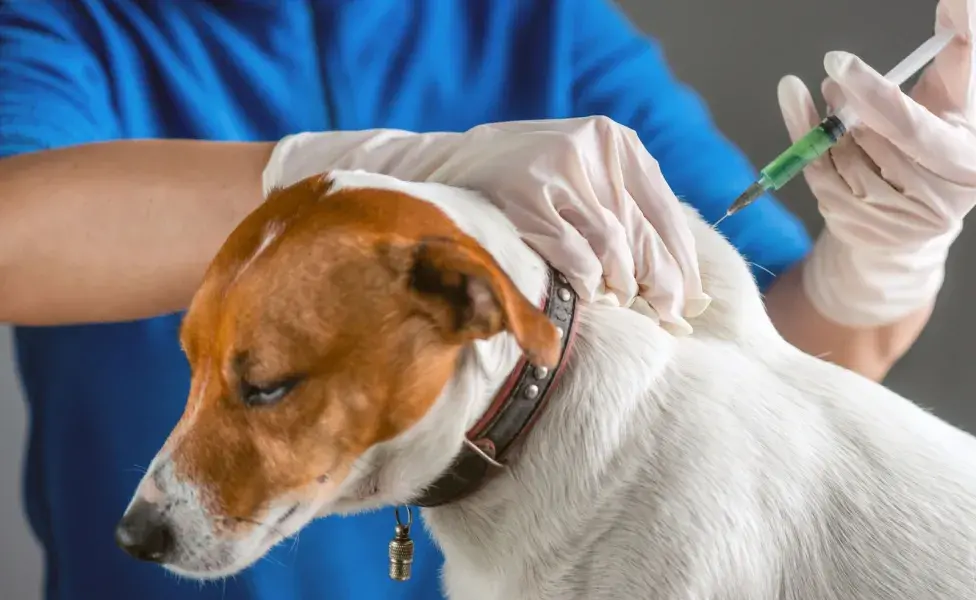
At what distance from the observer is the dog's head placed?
46 centimetres

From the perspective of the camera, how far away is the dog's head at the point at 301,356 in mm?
463

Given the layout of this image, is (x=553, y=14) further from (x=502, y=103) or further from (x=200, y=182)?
(x=200, y=182)

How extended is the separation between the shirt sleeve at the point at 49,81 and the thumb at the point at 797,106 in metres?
0.66

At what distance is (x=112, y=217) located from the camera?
2.06ft

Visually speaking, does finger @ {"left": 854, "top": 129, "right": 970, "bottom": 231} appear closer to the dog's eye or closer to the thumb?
the thumb

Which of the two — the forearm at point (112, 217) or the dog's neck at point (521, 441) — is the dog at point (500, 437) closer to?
the dog's neck at point (521, 441)

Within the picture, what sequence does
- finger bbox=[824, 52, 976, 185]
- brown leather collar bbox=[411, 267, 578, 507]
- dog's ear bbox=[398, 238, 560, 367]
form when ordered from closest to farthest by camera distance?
1. dog's ear bbox=[398, 238, 560, 367]
2. brown leather collar bbox=[411, 267, 578, 507]
3. finger bbox=[824, 52, 976, 185]

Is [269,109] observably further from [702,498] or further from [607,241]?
[702,498]

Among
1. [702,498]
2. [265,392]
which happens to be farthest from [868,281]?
[265,392]

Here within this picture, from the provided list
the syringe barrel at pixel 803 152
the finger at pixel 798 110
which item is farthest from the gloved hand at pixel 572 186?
the finger at pixel 798 110

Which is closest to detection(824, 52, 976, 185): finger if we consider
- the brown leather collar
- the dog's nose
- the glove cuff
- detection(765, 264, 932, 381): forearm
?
the glove cuff

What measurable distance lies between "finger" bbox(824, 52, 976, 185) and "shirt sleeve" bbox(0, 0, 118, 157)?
68 cm

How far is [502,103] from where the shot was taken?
0.95 m

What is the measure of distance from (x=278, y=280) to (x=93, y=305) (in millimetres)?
295
